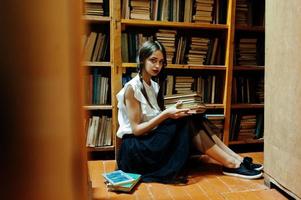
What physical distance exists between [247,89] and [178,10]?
90cm

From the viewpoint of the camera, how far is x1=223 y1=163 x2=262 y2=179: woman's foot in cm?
188

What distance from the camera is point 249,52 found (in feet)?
8.04

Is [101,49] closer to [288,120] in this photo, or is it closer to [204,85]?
[204,85]

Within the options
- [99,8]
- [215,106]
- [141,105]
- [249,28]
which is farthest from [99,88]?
[249,28]

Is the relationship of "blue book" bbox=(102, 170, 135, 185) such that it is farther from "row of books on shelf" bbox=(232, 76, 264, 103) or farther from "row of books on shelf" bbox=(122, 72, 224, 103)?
"row of books on shelf" bbox=(232, 76, 264, 103)

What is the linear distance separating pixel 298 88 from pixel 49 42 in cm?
140

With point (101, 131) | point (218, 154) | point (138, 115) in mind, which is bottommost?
point (218, 154)

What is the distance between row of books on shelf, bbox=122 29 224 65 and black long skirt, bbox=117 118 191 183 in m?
0.65

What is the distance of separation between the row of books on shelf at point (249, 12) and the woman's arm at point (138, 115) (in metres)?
1.03

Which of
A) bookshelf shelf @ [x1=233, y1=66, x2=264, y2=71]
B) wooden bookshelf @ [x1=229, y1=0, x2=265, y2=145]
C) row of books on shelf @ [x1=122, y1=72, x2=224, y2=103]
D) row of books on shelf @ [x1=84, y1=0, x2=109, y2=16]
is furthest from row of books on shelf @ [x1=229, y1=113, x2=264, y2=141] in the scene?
row of books on shelf @ [x1=84, y1=0, x2=109, y2=16]

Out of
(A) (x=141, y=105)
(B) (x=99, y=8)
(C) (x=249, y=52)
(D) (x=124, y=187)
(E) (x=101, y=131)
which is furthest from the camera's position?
(C) (x=249, y=52)

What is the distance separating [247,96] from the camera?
8.20 ft

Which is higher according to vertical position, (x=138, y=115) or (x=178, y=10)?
(x=178, y=10)

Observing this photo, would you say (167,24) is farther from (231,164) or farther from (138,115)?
(231,164)
